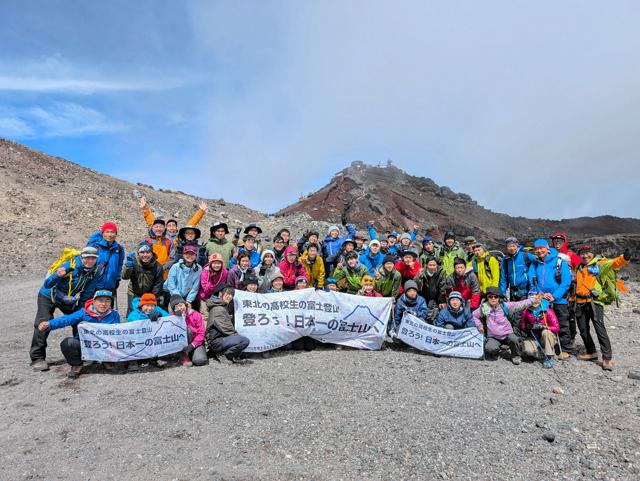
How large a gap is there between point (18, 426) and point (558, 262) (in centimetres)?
879

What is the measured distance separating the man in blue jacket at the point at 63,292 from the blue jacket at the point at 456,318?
6.20 m

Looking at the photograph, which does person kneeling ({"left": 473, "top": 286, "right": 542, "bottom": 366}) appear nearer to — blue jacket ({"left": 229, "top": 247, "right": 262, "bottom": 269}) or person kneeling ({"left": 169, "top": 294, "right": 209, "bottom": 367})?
blue jacket ({"left": 229, "top": 247, "right": 262, "bottom": 269})

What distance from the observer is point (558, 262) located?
7809 millimetres

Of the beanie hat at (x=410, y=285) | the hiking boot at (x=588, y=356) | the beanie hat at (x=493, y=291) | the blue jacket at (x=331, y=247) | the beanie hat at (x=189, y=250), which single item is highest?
the blue jacket at (x=331, y=247)

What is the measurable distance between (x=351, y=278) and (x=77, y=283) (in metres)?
5.00

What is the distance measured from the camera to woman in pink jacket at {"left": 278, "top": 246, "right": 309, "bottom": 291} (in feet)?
27.7

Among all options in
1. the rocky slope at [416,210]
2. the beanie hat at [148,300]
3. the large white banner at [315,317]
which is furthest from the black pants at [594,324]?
the rocky slope at [416,210]

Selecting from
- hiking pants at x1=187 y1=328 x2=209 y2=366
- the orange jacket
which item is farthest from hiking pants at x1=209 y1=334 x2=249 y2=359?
the orange jacket

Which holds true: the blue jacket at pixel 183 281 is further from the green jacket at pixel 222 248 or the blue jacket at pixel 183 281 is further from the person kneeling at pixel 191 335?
the green jacket at pixel 222 248

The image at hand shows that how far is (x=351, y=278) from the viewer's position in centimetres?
858

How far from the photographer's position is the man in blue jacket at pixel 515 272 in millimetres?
8102

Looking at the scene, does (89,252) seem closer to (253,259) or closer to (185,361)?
(185,361)

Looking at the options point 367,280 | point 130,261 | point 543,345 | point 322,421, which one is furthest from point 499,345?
point 130,261

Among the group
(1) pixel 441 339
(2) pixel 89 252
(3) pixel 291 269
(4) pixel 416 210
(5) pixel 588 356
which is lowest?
(5) pixel 588 356
